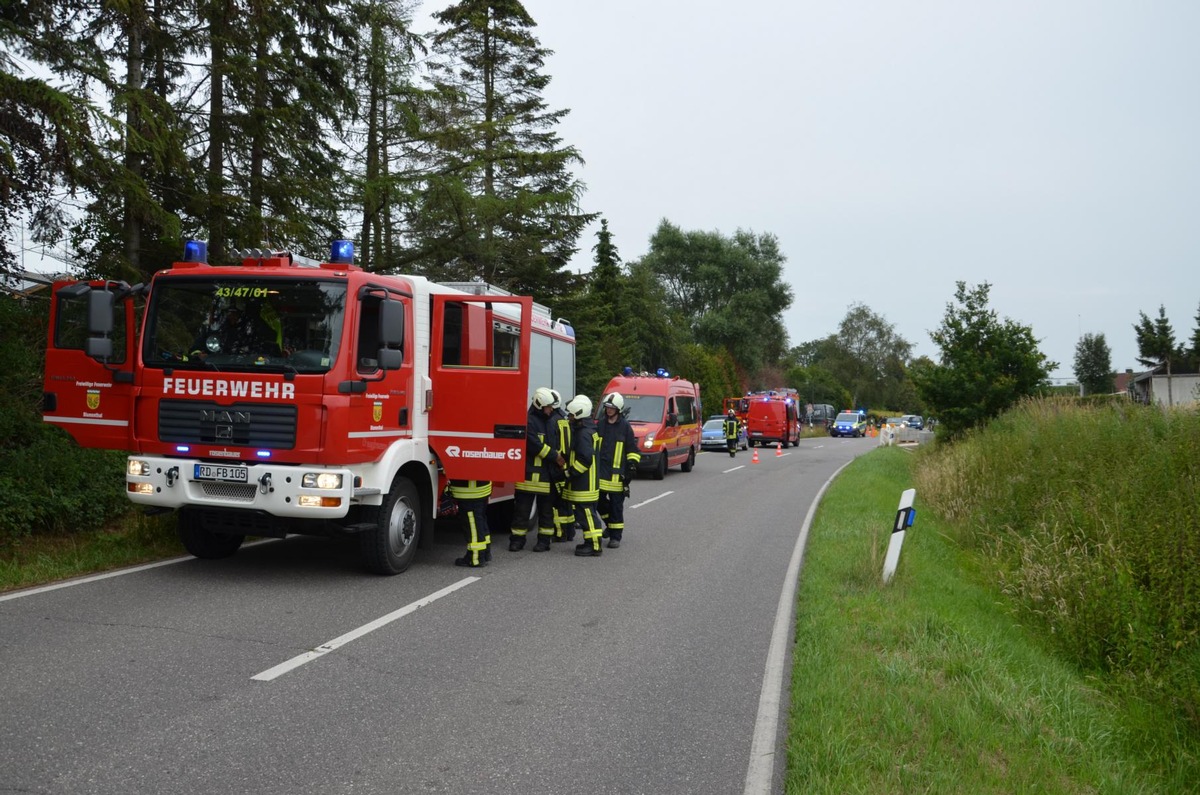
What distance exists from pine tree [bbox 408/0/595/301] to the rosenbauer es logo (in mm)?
9545

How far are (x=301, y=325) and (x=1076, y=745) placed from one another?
6.46 meters

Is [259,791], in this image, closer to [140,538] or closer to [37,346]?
[140,538]

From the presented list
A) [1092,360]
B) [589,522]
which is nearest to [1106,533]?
[589,522]

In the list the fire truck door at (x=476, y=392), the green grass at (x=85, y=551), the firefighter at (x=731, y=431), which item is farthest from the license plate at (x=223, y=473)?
the firefighter at (x=731, y=431)

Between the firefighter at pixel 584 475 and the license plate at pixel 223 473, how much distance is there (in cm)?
373

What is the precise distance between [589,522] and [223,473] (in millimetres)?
4072

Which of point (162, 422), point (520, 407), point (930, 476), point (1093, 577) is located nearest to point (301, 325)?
point (162, 422)

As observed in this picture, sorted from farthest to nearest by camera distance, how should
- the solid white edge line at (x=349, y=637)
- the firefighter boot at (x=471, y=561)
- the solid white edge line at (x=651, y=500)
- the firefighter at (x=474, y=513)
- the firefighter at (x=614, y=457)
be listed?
the solid white edge line at (x=651, y=500), the firefighter at (x=614, y=457), the firefighter boot at (x=471, y=561), the firefighter at (x=474, y=513), the solid white edge line at (x=349, y=637)

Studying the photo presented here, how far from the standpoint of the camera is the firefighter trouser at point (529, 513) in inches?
402

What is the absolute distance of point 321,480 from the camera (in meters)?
7.48

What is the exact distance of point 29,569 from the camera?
7.82 m

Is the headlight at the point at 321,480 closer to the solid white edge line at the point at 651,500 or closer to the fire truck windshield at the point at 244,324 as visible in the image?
the fire truck windshield at the point at 244,324

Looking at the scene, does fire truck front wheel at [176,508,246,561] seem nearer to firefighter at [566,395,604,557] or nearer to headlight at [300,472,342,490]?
headlight at [300,472,342,490]

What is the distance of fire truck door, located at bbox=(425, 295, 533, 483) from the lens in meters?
8.90
